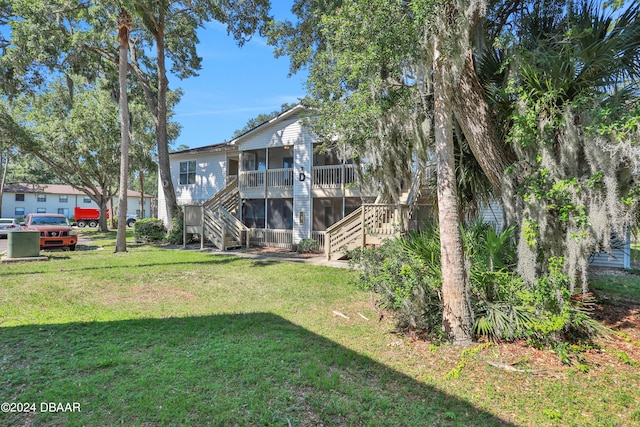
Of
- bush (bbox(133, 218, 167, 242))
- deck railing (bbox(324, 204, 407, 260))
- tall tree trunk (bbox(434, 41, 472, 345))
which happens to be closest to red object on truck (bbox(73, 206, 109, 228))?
bush (bbox(133, 218, 167, 242))

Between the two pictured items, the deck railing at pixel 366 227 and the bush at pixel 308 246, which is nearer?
the deck railing at pixel 366 227

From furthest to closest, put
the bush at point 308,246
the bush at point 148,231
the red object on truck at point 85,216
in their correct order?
the red object on truck at point 85,216, the bush at point 148,231, the bush at point 308,246

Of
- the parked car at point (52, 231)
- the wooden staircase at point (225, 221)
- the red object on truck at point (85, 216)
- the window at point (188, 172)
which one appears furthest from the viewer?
the red object on truck at point (85, 216)

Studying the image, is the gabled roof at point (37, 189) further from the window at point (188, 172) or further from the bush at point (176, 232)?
the bush at point (176, 232)

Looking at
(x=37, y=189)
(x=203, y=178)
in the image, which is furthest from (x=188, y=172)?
(x=37, y=189)

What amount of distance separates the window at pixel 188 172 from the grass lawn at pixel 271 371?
13591 mm

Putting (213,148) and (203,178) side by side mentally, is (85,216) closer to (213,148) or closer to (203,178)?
(203,178)

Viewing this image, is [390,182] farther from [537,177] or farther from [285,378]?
[285,378]

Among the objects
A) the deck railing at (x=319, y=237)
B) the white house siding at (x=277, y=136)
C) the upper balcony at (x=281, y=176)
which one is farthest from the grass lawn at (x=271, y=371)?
the white house siding at (x=277, y=136)

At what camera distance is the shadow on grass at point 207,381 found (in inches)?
115

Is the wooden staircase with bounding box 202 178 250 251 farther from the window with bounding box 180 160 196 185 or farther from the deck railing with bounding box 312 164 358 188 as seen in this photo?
the deck railing with bounding box 312 164 358 188

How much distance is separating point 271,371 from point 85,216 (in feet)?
123

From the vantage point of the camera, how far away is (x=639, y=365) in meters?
4.01

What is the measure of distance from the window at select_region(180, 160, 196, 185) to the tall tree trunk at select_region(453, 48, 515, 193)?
17730 millimetres
